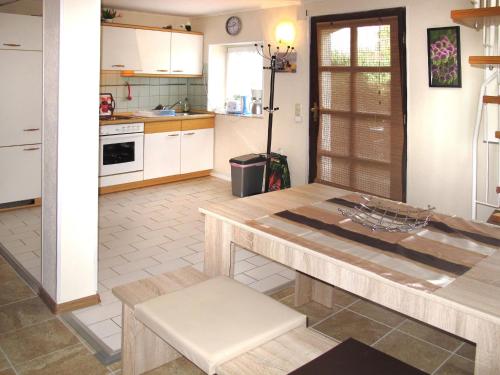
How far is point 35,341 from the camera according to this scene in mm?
2871

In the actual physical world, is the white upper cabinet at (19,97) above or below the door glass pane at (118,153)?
above

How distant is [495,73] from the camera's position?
3959 millimetres

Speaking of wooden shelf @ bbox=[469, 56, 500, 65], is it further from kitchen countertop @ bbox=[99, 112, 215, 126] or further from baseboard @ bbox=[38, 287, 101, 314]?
kitchen countertop @ bbox=[99, 112, 215, 126]

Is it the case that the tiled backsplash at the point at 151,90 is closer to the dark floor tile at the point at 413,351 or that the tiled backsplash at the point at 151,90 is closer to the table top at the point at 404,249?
the table top at the point at 404,249

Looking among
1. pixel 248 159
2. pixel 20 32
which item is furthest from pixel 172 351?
pixel 20 32

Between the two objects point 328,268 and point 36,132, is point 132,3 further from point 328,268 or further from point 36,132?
point 328,268

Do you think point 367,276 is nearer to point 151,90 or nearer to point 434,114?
point 434,114

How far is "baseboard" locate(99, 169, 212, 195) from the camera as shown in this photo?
6.31 meters

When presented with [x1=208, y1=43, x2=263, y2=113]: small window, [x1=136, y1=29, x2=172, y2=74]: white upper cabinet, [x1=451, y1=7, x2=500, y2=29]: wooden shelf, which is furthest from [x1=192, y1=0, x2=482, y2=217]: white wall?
[x1=136, y1=29, x2=172, y2=74]: white upper cabinet

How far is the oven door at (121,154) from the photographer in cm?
611

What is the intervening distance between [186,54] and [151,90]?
684 millimetres

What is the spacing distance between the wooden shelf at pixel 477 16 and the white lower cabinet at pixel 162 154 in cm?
397

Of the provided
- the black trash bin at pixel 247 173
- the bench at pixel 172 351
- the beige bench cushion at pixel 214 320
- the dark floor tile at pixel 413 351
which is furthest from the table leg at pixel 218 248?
the black trash bin at pixel 247 173

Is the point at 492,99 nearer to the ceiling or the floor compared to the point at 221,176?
nearer to the ceiling
